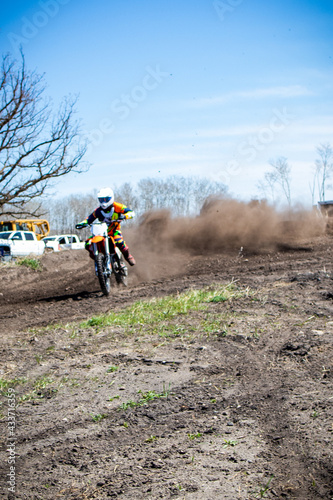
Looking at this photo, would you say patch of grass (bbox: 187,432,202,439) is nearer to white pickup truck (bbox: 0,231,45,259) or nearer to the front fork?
the front fork

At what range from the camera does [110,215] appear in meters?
11.3

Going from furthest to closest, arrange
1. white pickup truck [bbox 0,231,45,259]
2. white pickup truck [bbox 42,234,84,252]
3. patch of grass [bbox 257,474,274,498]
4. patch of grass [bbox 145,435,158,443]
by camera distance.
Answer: white pickup truck [bbox 42,234,84,252] → white pickup truck [bbox 0,231,45,259] → patch of grass [bbox 145,435,158,443] → patch of grass [bbox 257,474,274,498]

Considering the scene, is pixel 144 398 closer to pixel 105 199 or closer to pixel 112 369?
pixel 112 369

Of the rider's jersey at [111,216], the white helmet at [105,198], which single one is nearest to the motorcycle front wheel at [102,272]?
the rider's jersey at [111,216]

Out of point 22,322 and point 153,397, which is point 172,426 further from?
point 22,322

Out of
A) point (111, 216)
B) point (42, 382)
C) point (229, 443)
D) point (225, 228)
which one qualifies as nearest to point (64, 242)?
point (225, 228)

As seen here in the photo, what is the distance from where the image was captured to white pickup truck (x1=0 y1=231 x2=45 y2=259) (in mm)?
22906

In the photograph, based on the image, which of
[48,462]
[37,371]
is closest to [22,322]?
[37,371]

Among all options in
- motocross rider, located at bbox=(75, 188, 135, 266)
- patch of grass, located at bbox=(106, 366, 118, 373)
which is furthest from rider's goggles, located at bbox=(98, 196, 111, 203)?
patch of grass, located at bbox=(106, 366, 118, 373)

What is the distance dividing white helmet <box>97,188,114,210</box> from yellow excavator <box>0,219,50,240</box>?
2055cm

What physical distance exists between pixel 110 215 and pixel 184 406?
7983mm

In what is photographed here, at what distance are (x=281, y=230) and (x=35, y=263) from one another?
9995 mm

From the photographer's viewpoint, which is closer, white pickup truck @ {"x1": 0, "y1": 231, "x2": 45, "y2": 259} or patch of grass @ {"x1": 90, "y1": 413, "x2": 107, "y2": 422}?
patch of grass @ {"x1": 90, "y1": 413, "x2": 107, "y2": 422}

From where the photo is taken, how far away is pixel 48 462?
10.2 ft
